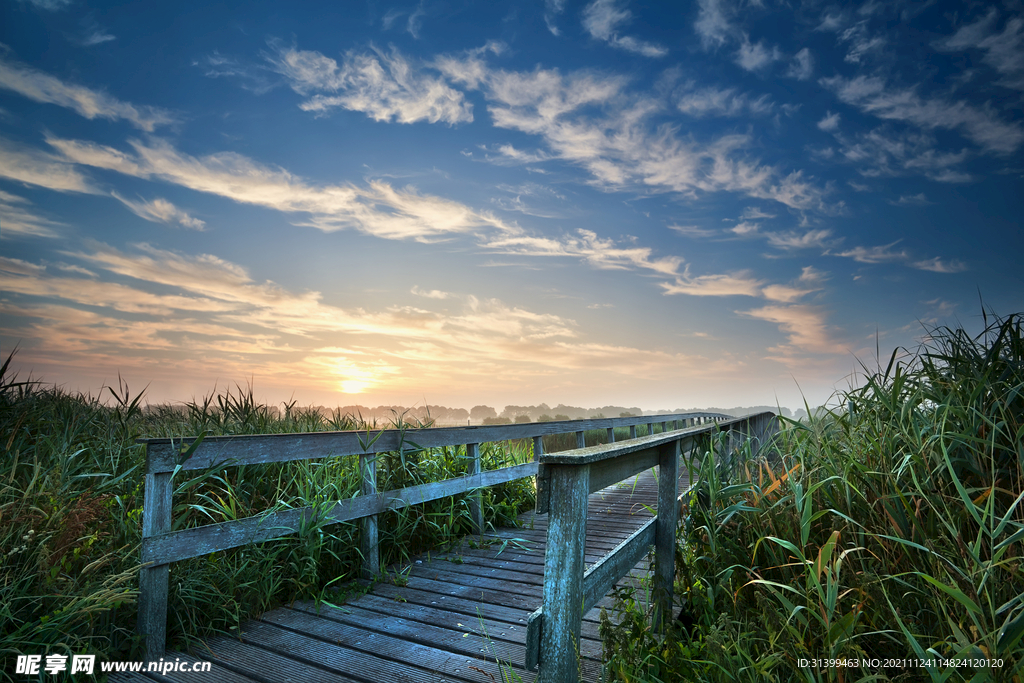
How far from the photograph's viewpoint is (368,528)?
4.34 metres

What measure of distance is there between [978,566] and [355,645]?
10.4ft

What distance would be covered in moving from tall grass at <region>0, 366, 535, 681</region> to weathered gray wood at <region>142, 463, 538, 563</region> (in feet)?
0.42

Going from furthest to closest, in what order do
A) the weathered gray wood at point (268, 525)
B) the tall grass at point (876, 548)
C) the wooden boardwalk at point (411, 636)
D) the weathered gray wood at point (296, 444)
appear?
the weathered gray wood at point (296, 444)
the weathered gray wood at point (268, 525)
the wooden boardwalk at point (411, 636)
the tall grass at point (876, 548)

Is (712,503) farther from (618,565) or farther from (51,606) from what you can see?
(51,606)

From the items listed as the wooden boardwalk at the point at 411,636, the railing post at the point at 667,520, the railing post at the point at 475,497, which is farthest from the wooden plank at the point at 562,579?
the railing post at the point at 475,497

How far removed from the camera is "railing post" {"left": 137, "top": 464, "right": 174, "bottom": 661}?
9.72 feet

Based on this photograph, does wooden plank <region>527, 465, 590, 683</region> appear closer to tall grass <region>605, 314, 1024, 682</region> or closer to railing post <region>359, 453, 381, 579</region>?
tall grass <region>605, 314, 1024, 682</region>

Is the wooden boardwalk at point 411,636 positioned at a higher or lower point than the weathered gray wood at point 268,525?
lower

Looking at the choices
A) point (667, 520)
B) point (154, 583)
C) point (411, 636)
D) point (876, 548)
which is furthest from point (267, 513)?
point (876, 548)

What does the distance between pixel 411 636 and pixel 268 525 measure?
127cm

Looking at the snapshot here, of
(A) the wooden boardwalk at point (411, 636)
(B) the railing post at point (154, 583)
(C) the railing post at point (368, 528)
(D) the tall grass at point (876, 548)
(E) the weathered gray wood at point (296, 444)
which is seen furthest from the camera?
(C) the railing post at point (368, 528)

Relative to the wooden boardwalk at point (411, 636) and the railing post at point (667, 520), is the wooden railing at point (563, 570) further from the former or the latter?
the railing post at point (667, 520)

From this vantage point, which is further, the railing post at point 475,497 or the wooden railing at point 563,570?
the railing post at point 475,497

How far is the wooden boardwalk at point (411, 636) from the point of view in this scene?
276cm
